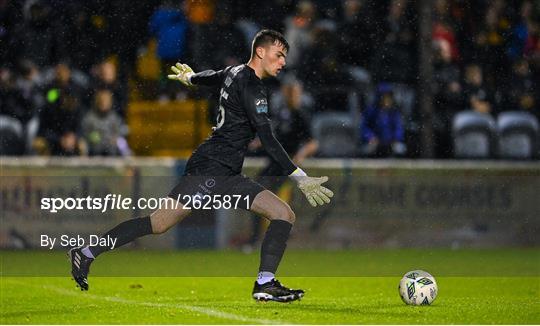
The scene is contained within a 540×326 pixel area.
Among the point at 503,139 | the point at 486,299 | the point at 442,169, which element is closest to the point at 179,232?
the point at 442,169

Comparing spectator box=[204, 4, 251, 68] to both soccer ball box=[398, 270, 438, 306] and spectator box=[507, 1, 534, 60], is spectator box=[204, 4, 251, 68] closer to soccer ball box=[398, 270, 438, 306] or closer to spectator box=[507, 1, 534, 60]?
spectator box=[507, 1, 534, 60]

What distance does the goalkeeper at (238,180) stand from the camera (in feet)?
32.1

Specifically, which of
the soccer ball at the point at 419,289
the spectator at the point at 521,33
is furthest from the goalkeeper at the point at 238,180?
the spectator at the point at 521,33

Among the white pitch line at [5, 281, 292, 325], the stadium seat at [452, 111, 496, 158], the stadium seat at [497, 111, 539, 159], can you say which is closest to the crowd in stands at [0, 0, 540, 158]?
the stadium seat at [452, 111, 496, 158]

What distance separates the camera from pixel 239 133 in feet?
32.7

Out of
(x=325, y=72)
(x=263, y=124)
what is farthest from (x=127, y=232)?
(x=325, y=72)

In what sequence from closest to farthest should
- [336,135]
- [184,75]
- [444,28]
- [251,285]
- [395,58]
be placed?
[184,75] < [251,285] < [336,135] < [395,58] < [444,28]

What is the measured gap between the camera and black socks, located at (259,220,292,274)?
32.2 feet

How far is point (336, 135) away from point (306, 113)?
2.20 ft

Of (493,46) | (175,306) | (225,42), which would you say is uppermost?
(493,46)

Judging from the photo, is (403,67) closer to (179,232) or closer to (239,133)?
(179,232)

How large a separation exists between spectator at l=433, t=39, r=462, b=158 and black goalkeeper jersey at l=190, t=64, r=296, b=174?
7.53m

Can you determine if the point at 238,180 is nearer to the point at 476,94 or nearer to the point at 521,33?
the point at 476,94

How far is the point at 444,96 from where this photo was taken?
1736 centimetres
